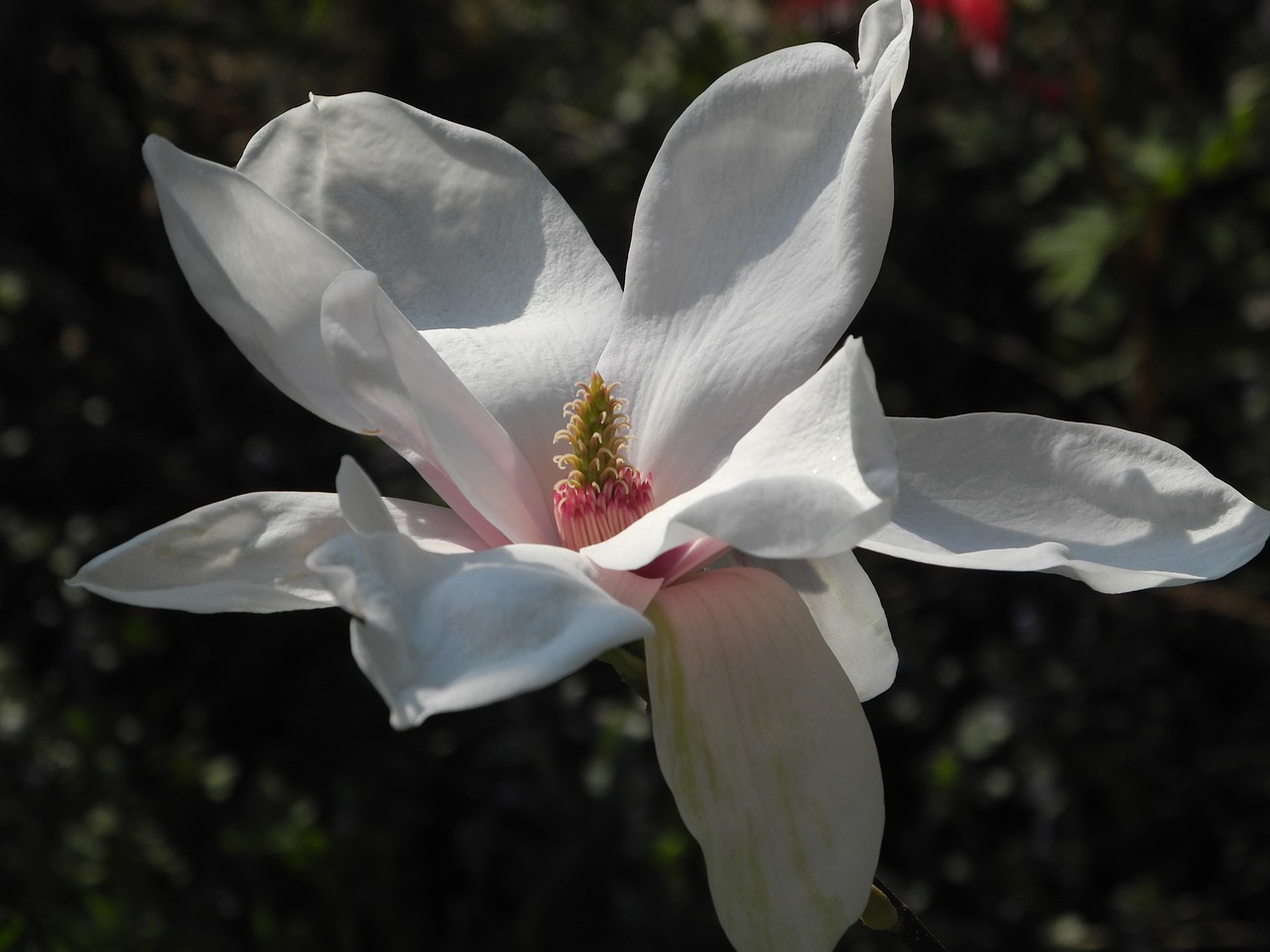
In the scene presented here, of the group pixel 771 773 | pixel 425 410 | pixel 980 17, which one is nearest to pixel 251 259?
pixel 425 410

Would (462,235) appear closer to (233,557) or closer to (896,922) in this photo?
(233,557)

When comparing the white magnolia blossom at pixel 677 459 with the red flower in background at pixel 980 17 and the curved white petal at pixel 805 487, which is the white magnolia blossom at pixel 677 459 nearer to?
the curved white petal at pixel 805 487

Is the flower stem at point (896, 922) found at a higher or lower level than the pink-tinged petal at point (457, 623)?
lower

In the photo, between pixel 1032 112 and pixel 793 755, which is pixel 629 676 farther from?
pixel 1032 112

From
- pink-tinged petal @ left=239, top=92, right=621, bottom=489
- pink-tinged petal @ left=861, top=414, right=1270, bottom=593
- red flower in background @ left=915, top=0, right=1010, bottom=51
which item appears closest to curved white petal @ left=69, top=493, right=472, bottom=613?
pink-tinged petal @ left=239, top=92, right=621, bottom=489

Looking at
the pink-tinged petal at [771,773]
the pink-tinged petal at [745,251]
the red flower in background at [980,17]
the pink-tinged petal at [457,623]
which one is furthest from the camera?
the red flower in background at [980,17]

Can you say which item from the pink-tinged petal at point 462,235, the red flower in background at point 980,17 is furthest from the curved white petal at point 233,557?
the red flower in background at point 980,17
